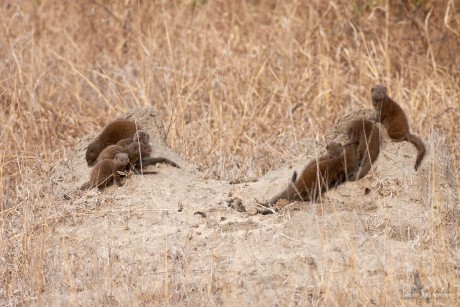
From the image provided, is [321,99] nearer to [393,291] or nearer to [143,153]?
[143,153]

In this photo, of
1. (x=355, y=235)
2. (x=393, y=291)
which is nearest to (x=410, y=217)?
(x=355, y=235)

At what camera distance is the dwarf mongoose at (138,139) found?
6961 millimetres

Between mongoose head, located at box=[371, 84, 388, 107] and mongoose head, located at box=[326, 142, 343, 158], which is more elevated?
mongoose head, located at box=[371, 84, 388, 107]

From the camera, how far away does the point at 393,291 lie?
523 cm

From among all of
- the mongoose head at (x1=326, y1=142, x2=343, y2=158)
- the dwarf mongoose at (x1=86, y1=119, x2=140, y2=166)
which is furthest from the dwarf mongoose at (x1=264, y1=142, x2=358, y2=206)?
the dwarf mongoose at (x1=86, y1=119, x2=140, y2=166)

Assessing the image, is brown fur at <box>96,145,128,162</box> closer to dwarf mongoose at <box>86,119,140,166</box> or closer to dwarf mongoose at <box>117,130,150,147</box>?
dwarf mongoose at <box>117,130,150,147</box>

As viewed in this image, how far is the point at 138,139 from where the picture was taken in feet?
22.8

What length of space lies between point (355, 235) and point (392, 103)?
1494mm

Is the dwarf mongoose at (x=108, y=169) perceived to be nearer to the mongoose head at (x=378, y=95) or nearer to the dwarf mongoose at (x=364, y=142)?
the dwarf mongoose at (x=364, y=142)

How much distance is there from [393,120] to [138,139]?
1927 mm

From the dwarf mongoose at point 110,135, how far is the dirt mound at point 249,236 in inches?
5.3

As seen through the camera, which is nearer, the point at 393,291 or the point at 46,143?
the point at 393,291

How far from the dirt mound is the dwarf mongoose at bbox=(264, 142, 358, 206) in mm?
82

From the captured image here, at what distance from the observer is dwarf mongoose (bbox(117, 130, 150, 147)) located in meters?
6.96
